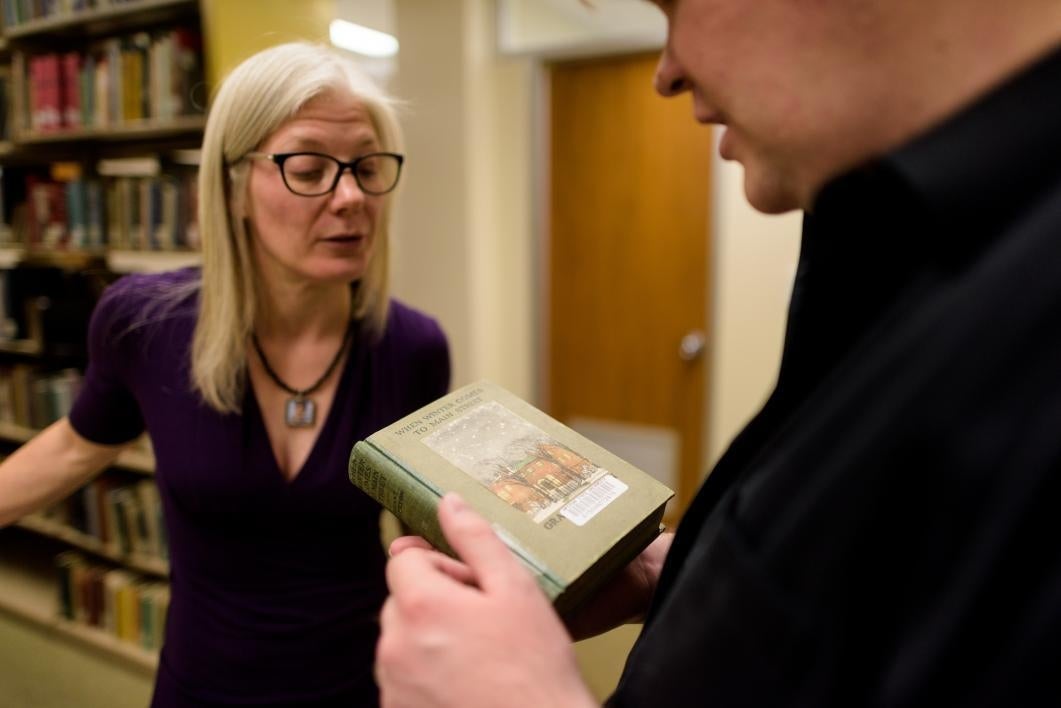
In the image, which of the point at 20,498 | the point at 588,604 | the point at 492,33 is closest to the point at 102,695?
the point at 20,498

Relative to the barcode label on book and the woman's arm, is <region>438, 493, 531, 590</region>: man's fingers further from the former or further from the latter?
the woman's arm

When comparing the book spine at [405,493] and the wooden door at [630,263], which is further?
the wooden door at [630,263]

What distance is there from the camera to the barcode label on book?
58 cm

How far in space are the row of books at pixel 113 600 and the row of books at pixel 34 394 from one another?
0.55 m

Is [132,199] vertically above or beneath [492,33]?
beneath

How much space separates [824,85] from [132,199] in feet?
7.73

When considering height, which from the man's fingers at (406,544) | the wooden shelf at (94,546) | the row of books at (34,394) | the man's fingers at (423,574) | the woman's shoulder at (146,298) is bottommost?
the wooden shelf at (94,546)

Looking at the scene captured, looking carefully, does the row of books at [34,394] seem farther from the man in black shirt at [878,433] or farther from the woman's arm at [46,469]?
the man in black shirt at [878,433]

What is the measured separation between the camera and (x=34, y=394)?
8.02ft

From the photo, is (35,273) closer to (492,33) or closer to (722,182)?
(492,33)

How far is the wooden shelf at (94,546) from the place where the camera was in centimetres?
229

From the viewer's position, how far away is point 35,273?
2361mm

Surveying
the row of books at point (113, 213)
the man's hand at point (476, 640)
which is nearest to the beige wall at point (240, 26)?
the row of books at point (113, 213)

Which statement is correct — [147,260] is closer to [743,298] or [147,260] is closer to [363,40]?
[743,298]
